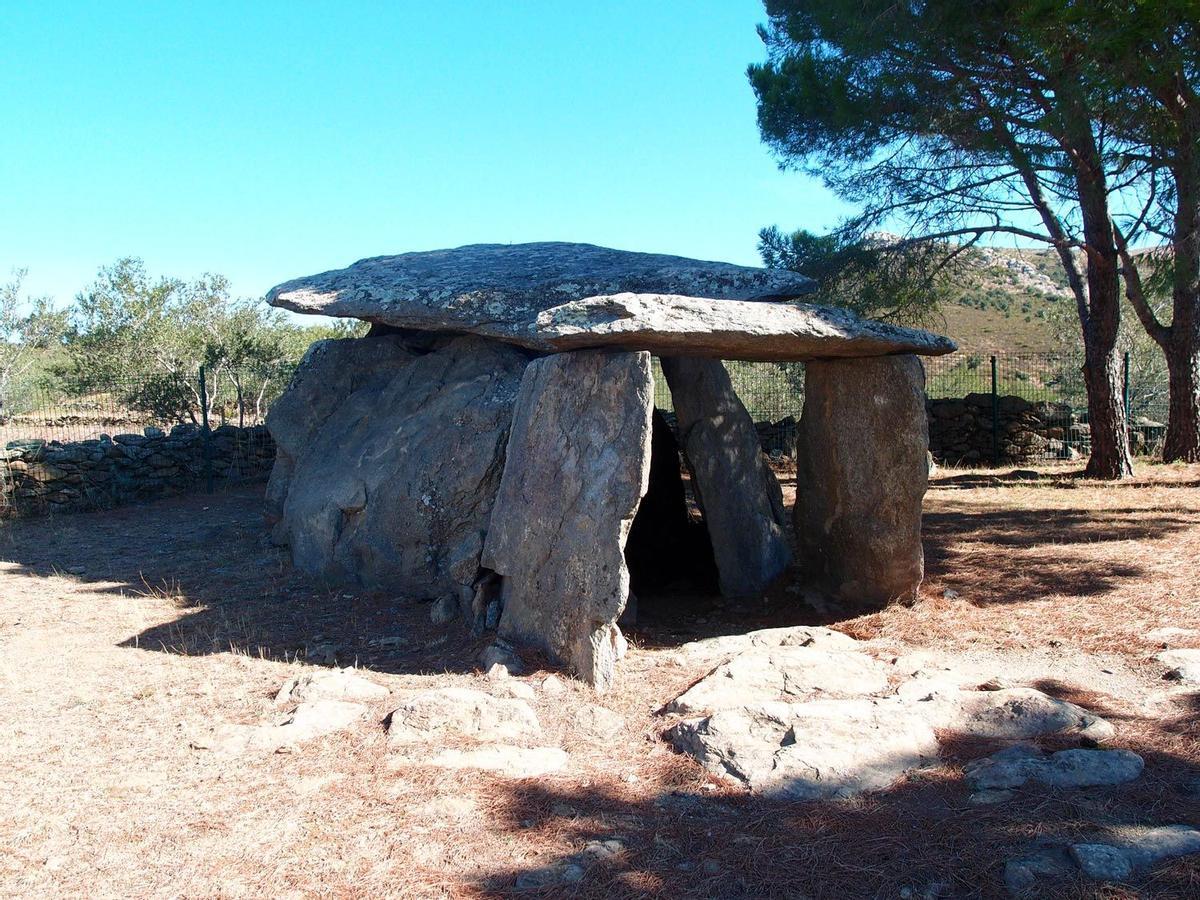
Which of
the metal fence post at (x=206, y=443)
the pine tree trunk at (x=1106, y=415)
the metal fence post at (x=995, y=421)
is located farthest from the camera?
the metal fence post at (x=995, y=421)

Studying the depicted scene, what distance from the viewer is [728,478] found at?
23.3 ft

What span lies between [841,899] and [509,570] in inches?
110

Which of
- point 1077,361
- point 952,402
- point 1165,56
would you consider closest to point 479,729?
point 1165,56

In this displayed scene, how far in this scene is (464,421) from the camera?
6.90 metres

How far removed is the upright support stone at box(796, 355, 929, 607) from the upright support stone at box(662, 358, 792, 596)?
0.56 m

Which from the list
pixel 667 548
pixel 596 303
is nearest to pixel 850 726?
pixel 596 303

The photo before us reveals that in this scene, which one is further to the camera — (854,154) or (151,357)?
(151,357)

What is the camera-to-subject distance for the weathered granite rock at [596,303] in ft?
16.0

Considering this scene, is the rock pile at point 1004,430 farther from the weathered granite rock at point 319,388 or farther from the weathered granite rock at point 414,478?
the weathered granite rock at point 414,478

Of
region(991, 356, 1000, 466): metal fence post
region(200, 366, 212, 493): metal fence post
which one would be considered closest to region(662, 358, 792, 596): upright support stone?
region(200, 366, 212, 493): metal fence post

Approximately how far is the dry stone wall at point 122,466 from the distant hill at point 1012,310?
18750 millimetres

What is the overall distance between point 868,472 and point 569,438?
2.23 meters

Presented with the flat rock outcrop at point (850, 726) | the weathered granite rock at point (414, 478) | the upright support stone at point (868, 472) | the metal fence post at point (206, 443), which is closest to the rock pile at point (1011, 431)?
the upright support stone at point (868, 472)

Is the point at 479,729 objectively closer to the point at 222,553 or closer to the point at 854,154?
the point at 222,553
